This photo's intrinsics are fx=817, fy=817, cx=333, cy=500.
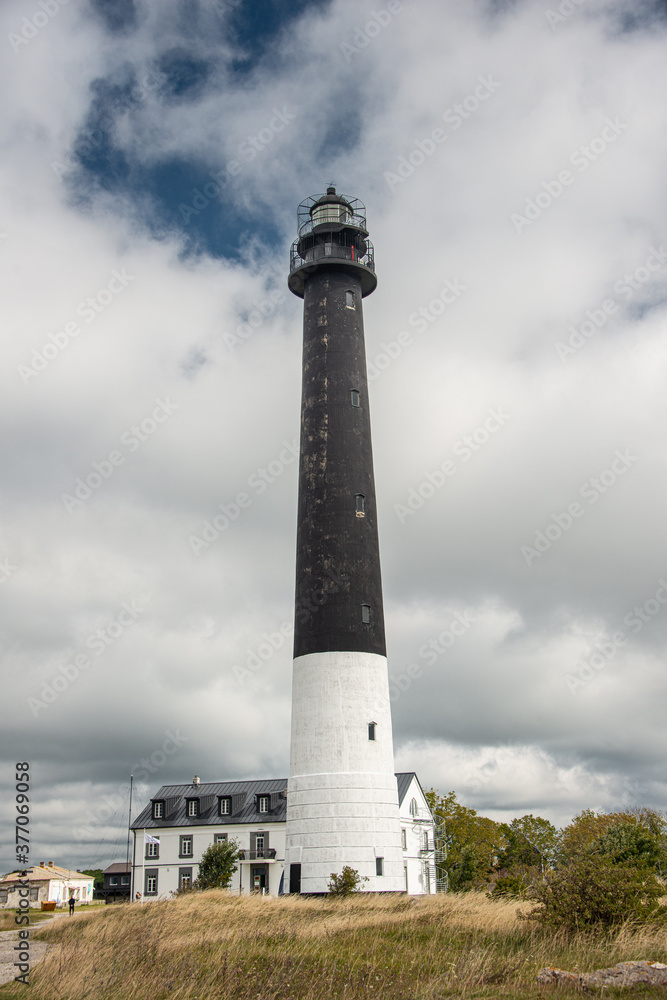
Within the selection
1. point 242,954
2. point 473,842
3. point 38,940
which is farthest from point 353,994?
point 473,842

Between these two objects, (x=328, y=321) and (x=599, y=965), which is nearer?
(x=599, y=965)

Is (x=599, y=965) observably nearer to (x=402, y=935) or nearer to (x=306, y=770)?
(x=402, y=935)

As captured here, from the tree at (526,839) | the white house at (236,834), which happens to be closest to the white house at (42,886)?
the white house at (236,834)

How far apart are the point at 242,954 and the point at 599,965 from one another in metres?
5.86

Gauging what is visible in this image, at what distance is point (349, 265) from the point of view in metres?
34.0

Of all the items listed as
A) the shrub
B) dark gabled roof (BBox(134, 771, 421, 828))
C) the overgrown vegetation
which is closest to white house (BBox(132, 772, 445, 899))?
dark gabled roof (BBox(134, 771, 421, 828))

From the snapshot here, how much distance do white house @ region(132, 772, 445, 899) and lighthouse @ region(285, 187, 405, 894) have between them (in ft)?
72.7

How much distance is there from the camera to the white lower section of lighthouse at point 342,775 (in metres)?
26.9

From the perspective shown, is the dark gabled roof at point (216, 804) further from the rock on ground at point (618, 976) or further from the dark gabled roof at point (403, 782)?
the rock on ground at point (618, 976)

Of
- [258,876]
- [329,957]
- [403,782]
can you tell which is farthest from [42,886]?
[329,957]

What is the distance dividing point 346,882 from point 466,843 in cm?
3586

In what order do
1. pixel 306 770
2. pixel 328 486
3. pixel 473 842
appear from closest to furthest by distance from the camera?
1. pixel 306 770
2. pixel 328 486
3. pixel 473 842

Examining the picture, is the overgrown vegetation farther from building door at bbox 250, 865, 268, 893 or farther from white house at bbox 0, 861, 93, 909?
white house at bbox 0, 861, 93, 909

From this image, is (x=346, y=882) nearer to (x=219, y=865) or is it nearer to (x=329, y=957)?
(x=329, y=957)
